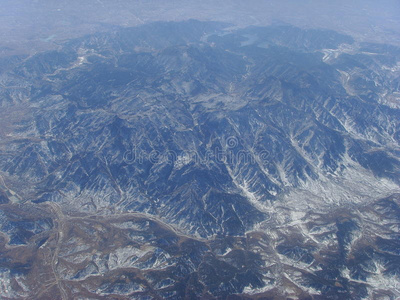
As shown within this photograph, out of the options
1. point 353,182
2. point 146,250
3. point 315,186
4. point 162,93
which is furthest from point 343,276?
point 162,93

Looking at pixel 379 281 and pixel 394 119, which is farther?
pixel 394 119

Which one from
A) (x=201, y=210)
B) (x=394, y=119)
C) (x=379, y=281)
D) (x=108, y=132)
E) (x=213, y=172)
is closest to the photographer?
(x=379, y=281)

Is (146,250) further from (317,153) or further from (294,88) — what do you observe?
(294,88)

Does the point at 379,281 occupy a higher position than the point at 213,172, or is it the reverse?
the point at 213,172

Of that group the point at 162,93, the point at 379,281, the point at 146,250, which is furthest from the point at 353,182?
the point at 162,93

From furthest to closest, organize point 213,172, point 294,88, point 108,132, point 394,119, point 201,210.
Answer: point 294,88 < point 394,119 < point 108,132 < point 213,172 < point 201,210

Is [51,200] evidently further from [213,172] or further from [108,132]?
[213,172]

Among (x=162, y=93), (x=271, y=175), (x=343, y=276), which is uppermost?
(x=162, y=93)
